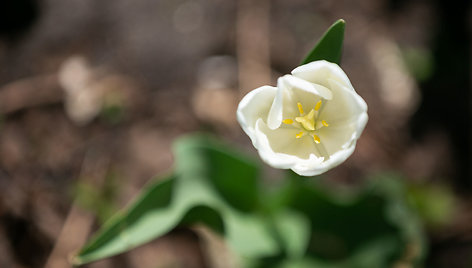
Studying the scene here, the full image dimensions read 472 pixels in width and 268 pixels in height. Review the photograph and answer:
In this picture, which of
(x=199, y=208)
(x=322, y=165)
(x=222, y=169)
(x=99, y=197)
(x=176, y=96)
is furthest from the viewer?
(x=176, y=96)

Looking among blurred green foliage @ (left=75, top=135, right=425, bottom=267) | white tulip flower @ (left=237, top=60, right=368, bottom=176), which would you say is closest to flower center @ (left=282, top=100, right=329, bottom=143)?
white tulip flower @ (left=237, top=60, right=368, bottom=176)

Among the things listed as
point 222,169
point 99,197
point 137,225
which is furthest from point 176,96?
point 137,225

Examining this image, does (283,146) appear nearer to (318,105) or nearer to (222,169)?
(318,105)

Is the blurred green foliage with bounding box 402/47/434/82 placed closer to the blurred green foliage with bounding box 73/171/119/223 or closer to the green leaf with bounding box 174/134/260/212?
the green leaf with bounding box 174/134/260/212

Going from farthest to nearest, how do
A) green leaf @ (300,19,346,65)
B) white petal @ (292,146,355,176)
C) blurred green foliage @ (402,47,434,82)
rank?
blurred green foliage @ (402,47,434,82) → green leaf @ (300,19,346,65) → white petal @ (292,146,355,176)

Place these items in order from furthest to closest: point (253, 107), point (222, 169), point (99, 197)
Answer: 1. point (99, 197)
2. point (222, 169)
3. point (253, 107)

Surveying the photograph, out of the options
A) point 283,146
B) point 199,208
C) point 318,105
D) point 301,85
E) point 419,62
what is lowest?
point 199,208

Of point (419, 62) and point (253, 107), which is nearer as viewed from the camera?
point (253, 107)
